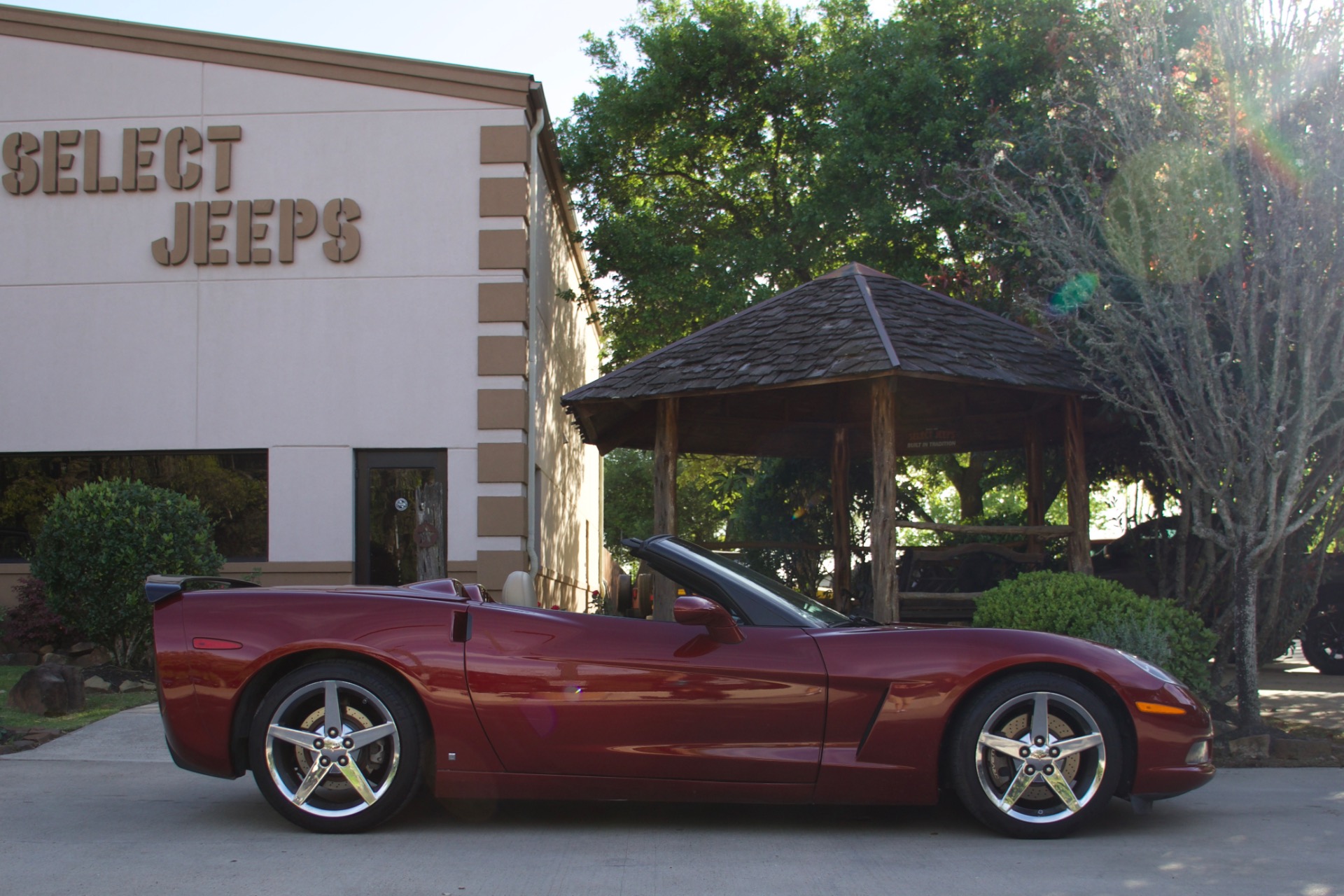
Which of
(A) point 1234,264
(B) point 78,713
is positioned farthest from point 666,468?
(B) point 78,713

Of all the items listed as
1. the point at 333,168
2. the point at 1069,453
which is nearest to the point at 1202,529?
the point at 1069,453

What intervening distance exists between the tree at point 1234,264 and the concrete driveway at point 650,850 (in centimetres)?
251

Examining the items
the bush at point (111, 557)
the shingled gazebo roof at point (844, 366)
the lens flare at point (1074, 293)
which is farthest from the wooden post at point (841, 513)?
the bush at point (111, 557)

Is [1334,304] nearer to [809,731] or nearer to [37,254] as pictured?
[809,731]

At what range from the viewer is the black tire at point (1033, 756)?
4.45 meters

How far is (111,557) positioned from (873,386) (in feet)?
20.7

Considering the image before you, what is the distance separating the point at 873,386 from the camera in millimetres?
9414

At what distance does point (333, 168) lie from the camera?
12.9 metres

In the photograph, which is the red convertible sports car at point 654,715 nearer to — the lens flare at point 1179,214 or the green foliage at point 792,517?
the lens flare at point 1179,214

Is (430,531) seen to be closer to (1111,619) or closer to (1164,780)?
(1111,619)

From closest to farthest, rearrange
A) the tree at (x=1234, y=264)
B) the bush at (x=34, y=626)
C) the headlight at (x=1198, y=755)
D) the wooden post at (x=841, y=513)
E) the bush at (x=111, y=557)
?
the headlight at (x=1198, y=755), the tree at (x=1234, y=264), the bush at (x=111, y=557), the bush at (x=34, y=626), the wooden post at (x=841, y=513)

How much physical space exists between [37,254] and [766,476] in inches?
359

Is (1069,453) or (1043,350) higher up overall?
(1043,350)

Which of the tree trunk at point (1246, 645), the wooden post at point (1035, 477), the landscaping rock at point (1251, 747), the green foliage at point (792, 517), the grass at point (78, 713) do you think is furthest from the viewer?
the green foliage at point (792, 517)
